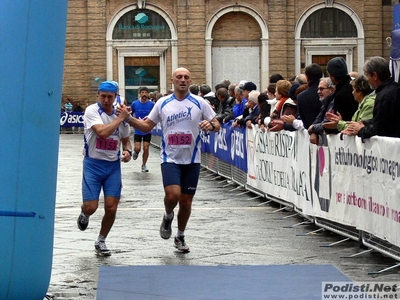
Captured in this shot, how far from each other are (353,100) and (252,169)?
4.87m

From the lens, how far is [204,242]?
10641 millimetres

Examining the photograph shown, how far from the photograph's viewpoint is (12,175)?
6.59m

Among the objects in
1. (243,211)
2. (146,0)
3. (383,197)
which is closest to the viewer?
(383,197)

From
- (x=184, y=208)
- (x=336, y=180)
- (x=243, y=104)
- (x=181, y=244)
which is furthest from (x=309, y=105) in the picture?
(x=243, y=104)

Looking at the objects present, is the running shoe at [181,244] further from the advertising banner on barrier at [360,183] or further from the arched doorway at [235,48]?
the arched doorway at [235,48]

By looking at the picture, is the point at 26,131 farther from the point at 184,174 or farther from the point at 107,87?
the point at 184,174

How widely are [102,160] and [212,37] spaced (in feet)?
119

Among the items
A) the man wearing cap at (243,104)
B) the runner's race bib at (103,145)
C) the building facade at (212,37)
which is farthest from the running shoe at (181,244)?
the building facade at (212,37)

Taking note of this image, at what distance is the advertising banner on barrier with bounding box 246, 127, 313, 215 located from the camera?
11.9 meters

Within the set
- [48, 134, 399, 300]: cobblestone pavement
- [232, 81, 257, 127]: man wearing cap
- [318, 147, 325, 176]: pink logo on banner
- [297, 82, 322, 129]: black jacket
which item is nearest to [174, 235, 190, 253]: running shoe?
[48, 134, 399, 300]: cobblestone pavement

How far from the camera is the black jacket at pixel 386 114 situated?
8.96 metres

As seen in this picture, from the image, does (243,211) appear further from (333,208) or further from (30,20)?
(30,20)

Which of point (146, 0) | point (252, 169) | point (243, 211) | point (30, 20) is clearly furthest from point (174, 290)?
point (146, 0)

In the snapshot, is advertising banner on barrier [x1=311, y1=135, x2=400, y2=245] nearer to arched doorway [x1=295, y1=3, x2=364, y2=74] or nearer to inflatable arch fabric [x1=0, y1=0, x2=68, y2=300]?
inflatable arch fabric [x1=0, y1=0, x2=68, y2=300]
